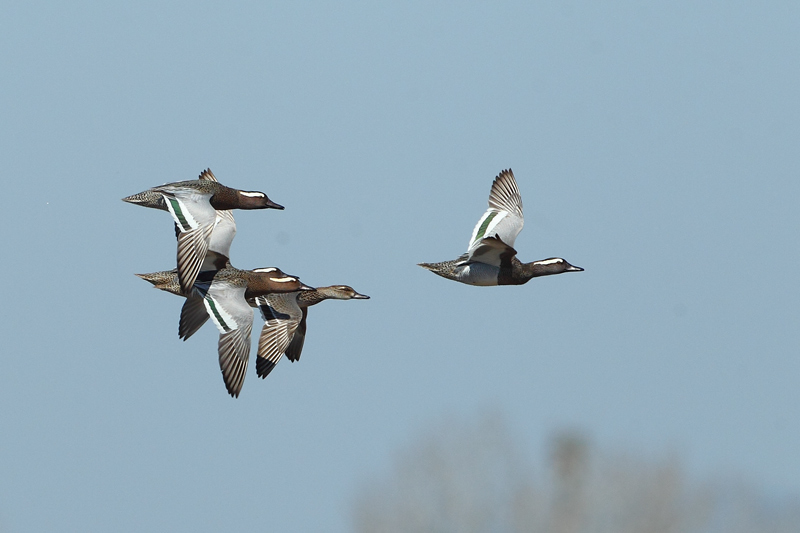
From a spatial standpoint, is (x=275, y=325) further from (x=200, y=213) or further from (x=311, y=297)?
(x=200, y=213)

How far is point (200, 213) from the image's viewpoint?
65.3 ft

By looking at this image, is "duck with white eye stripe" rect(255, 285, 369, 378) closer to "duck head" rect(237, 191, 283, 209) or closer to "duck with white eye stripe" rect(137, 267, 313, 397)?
"duck with white eye stripe" rect(137, 267, 313, 397)

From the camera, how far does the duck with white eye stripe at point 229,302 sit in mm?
18938

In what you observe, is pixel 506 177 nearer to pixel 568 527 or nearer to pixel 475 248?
pixel 475 248

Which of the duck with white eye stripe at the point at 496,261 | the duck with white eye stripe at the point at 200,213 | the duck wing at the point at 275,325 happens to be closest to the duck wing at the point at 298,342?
the duck wing at the point at 275,325

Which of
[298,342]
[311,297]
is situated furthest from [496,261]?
[298,342]

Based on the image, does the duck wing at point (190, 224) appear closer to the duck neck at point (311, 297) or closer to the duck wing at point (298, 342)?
the duck neck at point (311, 297)

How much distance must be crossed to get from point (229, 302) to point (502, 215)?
450 centimetres

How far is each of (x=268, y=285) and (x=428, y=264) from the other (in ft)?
7.21

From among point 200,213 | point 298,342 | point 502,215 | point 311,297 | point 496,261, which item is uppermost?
point 502,215

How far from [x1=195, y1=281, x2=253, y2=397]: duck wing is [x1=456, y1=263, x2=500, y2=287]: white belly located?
2.94m

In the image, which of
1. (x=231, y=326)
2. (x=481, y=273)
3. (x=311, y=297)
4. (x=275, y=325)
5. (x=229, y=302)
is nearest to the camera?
(x=231, y=326)

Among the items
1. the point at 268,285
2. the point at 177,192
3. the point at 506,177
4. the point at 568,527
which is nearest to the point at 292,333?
the point at 268,285

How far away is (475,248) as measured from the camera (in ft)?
65.5
